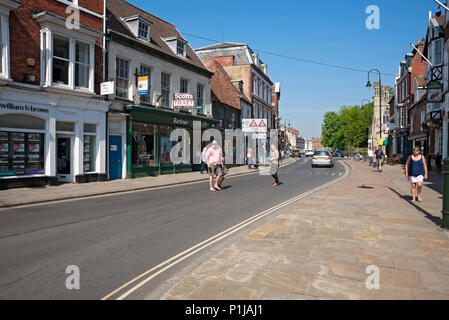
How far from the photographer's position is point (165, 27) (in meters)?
23.8

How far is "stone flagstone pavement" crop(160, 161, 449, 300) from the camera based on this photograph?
133 inches

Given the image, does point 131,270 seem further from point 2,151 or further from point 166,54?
point 166,54

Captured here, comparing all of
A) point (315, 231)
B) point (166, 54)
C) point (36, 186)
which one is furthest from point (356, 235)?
point (166, 54)

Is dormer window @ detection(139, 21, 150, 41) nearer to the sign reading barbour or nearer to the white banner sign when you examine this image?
the sign reading barbour

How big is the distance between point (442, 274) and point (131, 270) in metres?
4.06

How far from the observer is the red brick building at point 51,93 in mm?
11656

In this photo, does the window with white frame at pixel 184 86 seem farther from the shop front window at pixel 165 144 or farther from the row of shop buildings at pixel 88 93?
the shop front window at pixel 165 144

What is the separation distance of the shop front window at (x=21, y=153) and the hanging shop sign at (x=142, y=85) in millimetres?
5980

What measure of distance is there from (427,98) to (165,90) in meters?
18.1

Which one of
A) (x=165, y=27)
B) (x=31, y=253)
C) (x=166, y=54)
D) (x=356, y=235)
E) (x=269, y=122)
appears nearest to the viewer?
(x=31, y=253)

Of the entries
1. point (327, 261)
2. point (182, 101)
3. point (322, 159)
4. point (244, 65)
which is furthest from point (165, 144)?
point (244, 65)

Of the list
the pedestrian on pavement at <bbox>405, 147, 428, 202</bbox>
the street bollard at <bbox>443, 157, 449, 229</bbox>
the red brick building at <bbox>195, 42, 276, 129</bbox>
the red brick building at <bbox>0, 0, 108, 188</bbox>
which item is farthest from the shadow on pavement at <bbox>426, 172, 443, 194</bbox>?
Answer: the red brick building at <bbox>195, 42, 276, 129</bbox>

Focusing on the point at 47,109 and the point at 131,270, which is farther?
the point at 47,109

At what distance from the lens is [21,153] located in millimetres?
12125
